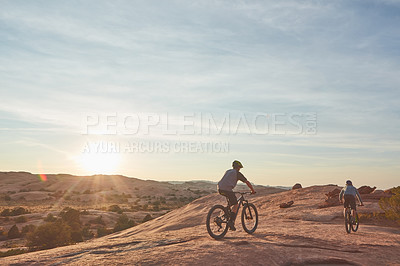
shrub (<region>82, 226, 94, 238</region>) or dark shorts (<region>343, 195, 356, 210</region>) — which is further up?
dark shorts (<region>343, 195, 356, 210</region>)

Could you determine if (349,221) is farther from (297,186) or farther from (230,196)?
(297,186)

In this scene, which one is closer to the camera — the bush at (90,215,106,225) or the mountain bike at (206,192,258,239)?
the mountain bike at (206,192,258,239)

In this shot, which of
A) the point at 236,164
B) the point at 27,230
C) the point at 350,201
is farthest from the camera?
the point at 27,230

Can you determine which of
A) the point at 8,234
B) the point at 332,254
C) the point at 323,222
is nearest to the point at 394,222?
the point at 323,222

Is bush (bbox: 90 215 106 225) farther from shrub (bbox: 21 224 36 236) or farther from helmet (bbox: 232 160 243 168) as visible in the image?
helmet (bbox: 232 160 243 168)

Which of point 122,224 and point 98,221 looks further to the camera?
point 98,221

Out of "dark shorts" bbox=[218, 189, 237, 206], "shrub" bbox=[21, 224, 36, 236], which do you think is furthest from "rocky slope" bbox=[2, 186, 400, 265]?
"shrub" bbox=[21, 224, 36, 236]

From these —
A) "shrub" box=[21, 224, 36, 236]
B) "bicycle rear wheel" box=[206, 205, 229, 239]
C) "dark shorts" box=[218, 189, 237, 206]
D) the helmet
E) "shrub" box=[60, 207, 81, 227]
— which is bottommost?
"shrub" box=[21, 224, 36, 236]

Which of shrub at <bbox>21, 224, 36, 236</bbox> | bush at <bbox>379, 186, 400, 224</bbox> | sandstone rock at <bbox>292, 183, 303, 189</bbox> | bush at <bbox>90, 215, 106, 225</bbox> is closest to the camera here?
bush at <bbox>379, 186, 400, 224</bbox>

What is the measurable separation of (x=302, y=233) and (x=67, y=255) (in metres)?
8.23

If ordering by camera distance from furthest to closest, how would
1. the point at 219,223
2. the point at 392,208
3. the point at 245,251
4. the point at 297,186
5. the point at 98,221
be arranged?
the point at 98,221, the point at 297,186, the point at 392,208, the point at 219,223, the point at 245,251

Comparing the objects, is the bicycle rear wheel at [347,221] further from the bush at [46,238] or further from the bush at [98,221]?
the bush at [98,221]

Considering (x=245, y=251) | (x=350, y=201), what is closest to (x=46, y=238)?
(x=245, y=251)

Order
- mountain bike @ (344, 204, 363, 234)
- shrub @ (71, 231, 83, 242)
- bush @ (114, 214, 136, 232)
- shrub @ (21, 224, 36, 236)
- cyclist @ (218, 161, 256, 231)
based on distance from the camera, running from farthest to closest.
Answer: bush @ (114, 214, 136, 232) → shrub @ (21, 224, 36, 236) → shrub @ (71, 231, 83, 242) → mountain bike @ (344, 204, 363, 234) → cyclist @ (218, 161, 256, 231)
